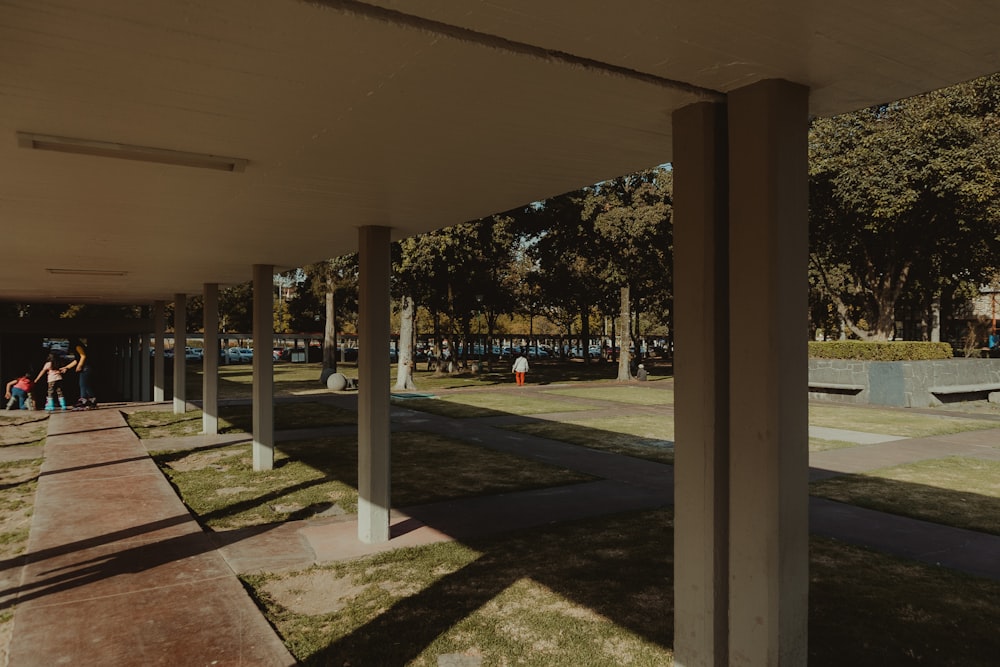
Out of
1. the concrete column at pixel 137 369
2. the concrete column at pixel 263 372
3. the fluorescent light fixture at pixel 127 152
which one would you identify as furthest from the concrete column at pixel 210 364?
the fluorescent light fixture at pixel 127 152

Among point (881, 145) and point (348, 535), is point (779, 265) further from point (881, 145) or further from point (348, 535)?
point (881, 145)

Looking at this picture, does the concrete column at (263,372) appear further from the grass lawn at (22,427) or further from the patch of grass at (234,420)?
the grass lawn at (22,427)

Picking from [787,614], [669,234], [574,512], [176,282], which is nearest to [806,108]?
[787,614]

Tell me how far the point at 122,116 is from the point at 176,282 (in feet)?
41.1

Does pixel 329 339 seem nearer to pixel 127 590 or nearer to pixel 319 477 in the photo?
pixel 319 477

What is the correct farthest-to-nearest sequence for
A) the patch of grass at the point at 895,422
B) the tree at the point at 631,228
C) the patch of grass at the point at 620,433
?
1. the tree at the point at 631,228
2. the patch of grass at the point at 895,422
3. the patch of grass at the point at 620,433

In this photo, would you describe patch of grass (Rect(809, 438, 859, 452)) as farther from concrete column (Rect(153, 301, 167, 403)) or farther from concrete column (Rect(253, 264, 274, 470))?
concrete column (Rect(153, 301, 167, 403))

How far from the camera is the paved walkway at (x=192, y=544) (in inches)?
192

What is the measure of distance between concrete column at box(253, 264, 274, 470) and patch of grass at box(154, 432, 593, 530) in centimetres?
41

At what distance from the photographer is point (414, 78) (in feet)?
10.7

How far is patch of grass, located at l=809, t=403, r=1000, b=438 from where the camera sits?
1573 centimetres

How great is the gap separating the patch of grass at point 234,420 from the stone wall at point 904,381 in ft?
54.0

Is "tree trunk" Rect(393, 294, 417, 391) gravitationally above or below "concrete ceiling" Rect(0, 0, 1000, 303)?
below

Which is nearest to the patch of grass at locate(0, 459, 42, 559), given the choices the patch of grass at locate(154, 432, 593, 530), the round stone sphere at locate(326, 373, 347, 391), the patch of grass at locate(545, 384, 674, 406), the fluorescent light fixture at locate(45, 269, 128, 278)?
the patch of grass at locate(154, 432, 593, 530)
